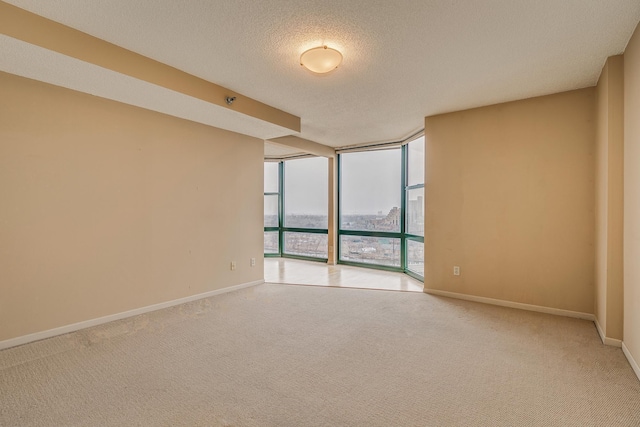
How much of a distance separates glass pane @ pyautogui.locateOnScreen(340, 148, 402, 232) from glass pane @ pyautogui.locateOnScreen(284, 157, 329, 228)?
48cm

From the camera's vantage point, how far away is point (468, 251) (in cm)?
422

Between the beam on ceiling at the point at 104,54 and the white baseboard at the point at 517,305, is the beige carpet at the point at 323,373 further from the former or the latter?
the beam on ceiling at the point at 104,54

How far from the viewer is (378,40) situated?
2467 mm

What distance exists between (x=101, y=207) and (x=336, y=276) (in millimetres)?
3778

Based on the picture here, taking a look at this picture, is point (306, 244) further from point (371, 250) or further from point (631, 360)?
point (631, 360)

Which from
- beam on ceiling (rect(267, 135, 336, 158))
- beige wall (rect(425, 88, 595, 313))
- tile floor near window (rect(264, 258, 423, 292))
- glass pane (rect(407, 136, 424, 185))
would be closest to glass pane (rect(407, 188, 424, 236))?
glass pane (rect(407, 136, 424, 185))

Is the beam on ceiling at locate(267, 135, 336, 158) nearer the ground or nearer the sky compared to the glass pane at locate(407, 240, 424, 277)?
nearer the sky

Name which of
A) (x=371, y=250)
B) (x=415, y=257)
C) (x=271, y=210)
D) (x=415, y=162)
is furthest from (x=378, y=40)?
(x=271, y=210)

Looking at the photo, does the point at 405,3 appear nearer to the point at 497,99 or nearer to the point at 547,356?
the point at 497,99

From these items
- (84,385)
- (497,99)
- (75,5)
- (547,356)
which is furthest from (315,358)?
(497,99)

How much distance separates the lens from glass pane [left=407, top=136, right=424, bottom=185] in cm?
534

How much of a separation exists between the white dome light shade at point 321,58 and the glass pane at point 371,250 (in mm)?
4227

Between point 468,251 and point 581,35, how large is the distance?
2639 mm

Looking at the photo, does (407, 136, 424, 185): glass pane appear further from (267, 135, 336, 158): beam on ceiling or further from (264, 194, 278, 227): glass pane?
(264, 194, 278, 227): glass pane
